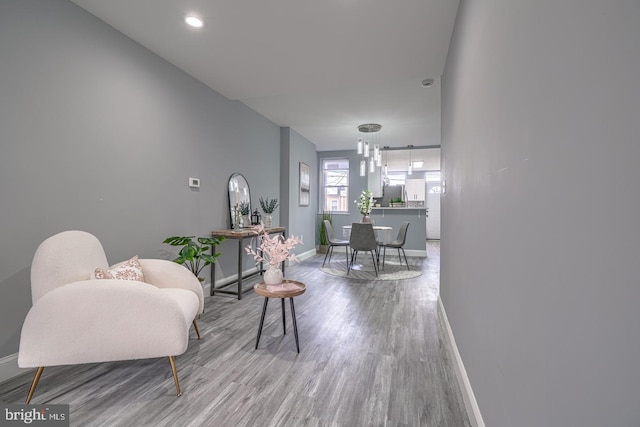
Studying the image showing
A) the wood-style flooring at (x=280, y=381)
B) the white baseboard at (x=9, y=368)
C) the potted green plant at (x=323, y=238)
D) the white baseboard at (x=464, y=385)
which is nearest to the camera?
the white baseboard at (x=464, y=385)

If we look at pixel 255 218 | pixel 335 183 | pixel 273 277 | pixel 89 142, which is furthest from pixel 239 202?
pixel 335 183


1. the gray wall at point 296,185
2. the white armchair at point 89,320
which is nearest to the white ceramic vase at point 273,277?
the white armchair at point 89,320

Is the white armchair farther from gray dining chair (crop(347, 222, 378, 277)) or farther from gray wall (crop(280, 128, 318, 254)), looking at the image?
gray wall (crop(280, 128, 318, 254))

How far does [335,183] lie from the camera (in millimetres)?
7777

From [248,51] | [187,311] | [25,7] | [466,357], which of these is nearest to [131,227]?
[187,311]

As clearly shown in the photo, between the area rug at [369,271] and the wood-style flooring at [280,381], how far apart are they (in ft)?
5.85

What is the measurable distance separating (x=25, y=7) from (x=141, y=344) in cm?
230

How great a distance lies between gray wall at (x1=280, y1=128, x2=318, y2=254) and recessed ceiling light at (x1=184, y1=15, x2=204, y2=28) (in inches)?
129

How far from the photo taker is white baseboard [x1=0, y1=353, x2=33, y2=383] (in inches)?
72.3

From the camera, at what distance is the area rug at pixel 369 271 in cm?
468

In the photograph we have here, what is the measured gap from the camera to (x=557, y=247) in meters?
0.68

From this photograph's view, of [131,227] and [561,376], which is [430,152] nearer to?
[131,227]

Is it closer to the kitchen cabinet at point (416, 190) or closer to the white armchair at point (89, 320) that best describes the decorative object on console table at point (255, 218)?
the white armchair at point (89, 320)

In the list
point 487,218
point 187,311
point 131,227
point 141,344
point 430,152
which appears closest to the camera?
point 487,218
